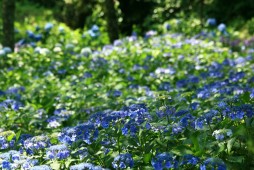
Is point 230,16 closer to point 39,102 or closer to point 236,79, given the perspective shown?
point 236,79

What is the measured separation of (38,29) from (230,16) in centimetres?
476

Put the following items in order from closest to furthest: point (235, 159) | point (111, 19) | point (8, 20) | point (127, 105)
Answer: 1. point (235, 159)
2. point (127, 105)
3. point (8, 20)
4. point (111, 19)

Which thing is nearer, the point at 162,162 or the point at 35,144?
the point at 162,162

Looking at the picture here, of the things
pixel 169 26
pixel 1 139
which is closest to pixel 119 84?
pixel 1 139

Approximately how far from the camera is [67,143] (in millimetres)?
3322

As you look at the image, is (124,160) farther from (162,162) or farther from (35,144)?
(35,144)

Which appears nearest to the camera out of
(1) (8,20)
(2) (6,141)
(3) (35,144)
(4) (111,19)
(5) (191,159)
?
(5) (191,159)

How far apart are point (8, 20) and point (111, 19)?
238 cm

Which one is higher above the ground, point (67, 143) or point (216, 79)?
point (216, 79)

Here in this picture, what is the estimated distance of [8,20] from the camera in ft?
26.6

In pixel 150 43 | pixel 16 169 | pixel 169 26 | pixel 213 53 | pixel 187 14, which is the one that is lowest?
pixel 16 169

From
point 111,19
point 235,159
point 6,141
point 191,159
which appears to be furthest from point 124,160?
point 111,19

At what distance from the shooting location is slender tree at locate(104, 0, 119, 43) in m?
9.52

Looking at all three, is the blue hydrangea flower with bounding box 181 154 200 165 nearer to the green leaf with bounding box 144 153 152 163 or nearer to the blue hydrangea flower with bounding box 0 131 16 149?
the green leaf with bounding box 144 153 152 163
